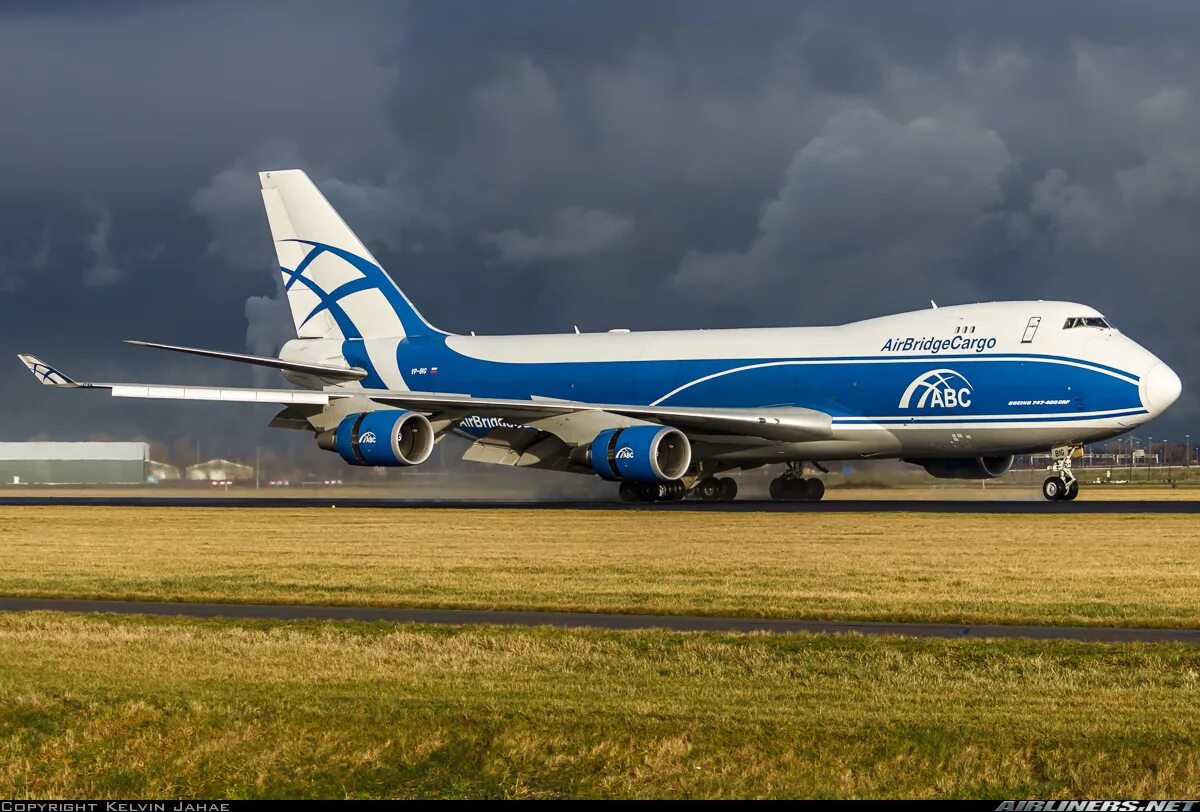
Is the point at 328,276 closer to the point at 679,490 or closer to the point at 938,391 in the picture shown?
the point at 679,490

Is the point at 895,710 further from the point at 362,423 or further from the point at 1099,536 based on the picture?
the point at 362,423

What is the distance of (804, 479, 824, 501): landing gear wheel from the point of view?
51906 millimetres

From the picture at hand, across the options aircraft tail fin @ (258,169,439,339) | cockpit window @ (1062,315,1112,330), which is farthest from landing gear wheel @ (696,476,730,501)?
cockpit window @ (1062,315,1112,330)

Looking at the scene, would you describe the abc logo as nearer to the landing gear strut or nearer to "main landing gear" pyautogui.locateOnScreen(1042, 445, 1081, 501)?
"main landing gear" pyautogui.locateOnScreen(1042, 445, 1081, 501)

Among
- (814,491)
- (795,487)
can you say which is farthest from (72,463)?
(814,491)

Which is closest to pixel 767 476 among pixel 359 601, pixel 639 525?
pixel 639 525

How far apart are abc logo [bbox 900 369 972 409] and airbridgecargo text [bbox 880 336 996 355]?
770 millimetres

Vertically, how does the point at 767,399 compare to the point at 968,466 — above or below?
above

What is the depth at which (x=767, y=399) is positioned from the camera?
160 feet

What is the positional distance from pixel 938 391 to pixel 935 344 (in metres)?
1.51

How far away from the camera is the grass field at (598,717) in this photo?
11.6 meters

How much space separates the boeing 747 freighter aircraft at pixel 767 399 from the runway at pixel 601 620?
949 inches

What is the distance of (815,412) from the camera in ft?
157

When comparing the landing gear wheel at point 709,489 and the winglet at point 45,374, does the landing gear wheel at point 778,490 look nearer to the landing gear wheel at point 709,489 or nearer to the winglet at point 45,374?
the landing gear wheel at point 709,489
